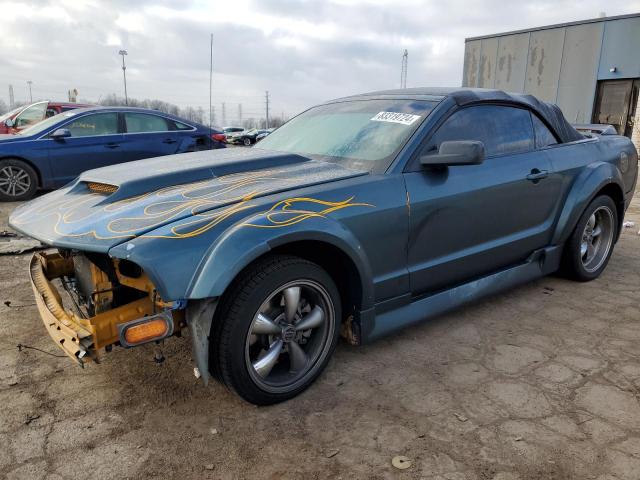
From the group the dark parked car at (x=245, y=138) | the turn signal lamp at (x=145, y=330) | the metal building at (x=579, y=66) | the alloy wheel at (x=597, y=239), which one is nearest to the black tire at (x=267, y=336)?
the turn signal lamp at (x=145, y=330)

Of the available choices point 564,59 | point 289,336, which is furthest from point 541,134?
point 564,59

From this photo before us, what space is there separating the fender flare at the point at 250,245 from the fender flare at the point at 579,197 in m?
2.05

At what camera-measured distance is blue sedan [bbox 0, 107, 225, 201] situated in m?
7.30

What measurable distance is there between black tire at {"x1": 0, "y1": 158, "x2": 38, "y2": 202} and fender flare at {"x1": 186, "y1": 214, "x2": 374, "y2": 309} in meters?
6.58

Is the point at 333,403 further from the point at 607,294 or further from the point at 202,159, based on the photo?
the point at 607,294

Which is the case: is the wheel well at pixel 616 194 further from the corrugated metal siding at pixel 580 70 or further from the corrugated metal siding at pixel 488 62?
the corrugated metal siding at pixel 488 62

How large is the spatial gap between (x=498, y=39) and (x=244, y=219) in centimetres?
1909

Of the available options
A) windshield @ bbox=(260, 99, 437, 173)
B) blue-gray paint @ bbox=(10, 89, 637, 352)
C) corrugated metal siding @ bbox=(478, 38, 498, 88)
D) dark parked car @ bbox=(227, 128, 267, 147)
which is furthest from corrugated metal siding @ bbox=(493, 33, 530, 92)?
windshield @ bbox=(260, 99, 437, 173)

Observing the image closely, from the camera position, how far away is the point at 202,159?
3.10 metres

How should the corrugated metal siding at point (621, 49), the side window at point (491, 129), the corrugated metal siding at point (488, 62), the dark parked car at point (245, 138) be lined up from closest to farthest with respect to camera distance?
the side window at point (491, 129) → the corrugated metal siding at point (621, 49) → the corrugated metal siding at point (488, 62) → the dark parked car at point (245, 138)

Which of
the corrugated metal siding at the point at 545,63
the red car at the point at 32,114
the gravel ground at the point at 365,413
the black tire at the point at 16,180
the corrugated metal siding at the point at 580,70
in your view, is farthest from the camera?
the corrugated metal siding at the point at 545,63

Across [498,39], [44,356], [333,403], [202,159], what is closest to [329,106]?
[202,159]

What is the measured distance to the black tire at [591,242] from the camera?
3.95 metres

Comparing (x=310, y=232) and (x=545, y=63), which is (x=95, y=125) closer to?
(x=310, y=232)
